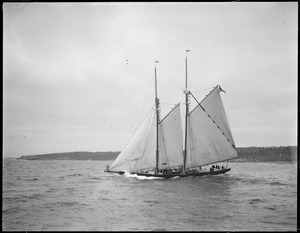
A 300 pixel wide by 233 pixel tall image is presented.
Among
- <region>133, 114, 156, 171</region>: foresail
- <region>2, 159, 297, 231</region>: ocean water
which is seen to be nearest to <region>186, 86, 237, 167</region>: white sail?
<region>133, 114, 156, 171</region>: foresail

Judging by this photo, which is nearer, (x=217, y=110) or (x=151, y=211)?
(x=151, y=211)

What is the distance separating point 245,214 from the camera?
65.1ft

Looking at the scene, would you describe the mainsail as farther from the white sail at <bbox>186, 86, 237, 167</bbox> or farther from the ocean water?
the ocean water

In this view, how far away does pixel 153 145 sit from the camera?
43188 millimetres

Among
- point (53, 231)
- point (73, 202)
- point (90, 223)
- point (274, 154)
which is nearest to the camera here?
point (53, 231)

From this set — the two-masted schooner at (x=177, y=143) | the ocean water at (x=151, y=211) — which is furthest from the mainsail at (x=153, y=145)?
the ocean water at (x=151, y=211)

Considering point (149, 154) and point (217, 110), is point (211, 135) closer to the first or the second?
point (217, 110)

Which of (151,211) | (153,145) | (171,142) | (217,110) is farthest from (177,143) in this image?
(151,211)

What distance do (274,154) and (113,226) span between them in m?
118

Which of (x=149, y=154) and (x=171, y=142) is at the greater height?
(x=171, y=142)

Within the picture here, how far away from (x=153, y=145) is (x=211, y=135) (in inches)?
341

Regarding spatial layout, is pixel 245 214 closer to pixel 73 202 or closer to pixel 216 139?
pixel 73 202

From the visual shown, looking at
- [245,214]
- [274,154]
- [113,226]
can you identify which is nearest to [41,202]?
[113,226]

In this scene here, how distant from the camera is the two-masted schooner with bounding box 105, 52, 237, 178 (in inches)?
1657
